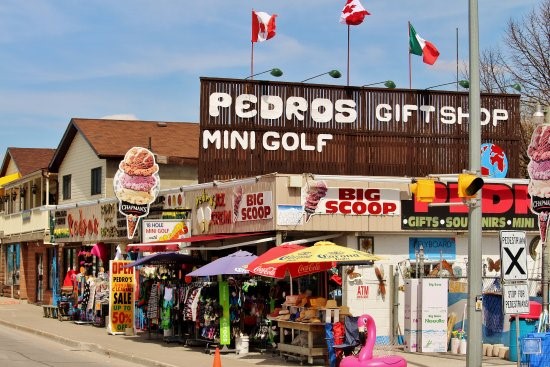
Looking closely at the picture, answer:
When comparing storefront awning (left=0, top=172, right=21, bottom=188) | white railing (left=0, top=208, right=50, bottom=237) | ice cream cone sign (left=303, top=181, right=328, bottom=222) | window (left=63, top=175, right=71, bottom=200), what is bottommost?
white railing (left=0, top=208, right=50, bottom=237)

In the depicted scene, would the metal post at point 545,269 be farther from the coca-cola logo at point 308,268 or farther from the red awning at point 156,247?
the red awning at point 156,247

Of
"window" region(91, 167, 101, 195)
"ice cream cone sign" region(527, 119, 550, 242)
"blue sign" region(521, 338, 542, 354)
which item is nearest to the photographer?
"blue sign" region(521, 338, 542, 354)

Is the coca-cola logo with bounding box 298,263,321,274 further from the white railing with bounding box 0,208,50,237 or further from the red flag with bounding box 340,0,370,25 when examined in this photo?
the white railing with bounding box 0,208,50,237

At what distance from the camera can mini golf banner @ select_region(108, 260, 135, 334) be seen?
2875 centimetres

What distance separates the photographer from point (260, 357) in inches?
861

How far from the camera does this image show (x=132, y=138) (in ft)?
143

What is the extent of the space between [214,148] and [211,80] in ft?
6.12

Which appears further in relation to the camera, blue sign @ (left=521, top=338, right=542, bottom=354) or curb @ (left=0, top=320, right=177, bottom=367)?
curb @ (left=0, top=320, right=177, bottom=367)

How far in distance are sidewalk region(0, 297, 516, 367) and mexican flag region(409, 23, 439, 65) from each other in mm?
11357

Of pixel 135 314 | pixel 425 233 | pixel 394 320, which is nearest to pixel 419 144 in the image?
pixel 425 233

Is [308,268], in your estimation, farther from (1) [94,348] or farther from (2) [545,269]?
(1) [94,348]

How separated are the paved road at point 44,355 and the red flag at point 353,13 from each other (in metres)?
12.6

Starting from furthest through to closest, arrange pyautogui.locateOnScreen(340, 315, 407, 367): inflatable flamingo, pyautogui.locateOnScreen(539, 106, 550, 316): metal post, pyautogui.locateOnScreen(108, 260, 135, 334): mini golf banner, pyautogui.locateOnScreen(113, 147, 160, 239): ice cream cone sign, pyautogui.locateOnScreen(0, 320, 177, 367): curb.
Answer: pyautogui.locateOnScreen(113, 147, 160, 239): ice cream cone sign → pyautogui.locateOnScreen(108, 260, 135, 334): mini golf banner → pyautogui.locateOnScreen(0, 320, 177, 367): curb → pyautogui.locateOnScreen(539, 106, 550, 316): metal post → pyautogui.locateOnScreen(340, 315, 407, 367): inflatable flamingo

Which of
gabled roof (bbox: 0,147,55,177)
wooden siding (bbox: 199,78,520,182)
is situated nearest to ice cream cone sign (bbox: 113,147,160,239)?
wooden siding (bbox: 199,78,520,182)
